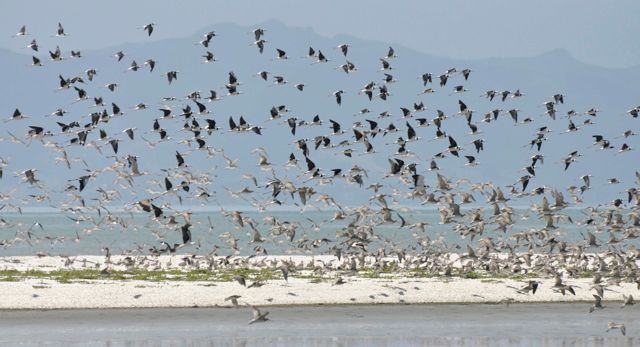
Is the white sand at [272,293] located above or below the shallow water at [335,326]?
above

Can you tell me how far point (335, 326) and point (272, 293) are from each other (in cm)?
819

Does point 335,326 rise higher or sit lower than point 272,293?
lower

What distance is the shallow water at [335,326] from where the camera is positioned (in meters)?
38.2

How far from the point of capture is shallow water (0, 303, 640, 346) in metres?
38.2

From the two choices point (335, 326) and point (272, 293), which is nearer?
point (335, 326)

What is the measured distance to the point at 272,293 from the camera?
163 ft

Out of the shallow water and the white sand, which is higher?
the white sand

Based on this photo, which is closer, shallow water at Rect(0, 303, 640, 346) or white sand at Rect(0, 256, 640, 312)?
shallow water at Rect(0, 303, 640, 346)

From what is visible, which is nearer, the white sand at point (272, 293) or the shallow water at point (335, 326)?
the shallow water at point (335, 326)

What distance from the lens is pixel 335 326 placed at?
42.0m

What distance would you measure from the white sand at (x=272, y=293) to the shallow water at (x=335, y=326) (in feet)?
4.00

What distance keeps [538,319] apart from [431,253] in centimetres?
1846

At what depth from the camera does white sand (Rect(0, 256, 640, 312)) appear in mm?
47500

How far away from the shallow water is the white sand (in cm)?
122
